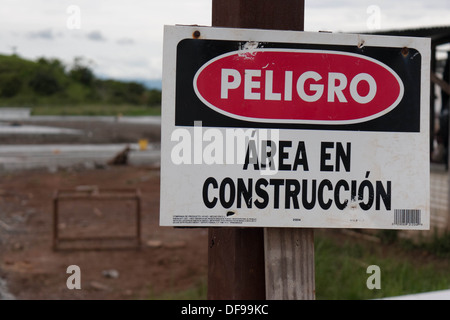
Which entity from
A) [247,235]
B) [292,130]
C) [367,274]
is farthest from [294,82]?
[367,274]

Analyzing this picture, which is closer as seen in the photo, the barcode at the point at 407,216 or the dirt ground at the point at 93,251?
the barcode at the point at 407,216

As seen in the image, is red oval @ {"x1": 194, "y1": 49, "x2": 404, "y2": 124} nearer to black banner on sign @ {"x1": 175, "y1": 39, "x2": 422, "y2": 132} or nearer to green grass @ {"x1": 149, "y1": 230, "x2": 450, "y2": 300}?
black banner on sign @ {"x1": 175, "y1": 39, "x2": 422, "y2": 132}

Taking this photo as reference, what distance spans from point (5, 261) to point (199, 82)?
6.12 m

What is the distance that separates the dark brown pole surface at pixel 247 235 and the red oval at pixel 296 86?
0.13 m

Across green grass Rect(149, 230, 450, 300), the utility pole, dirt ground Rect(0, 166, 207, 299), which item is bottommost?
dirt ground Rect(0, 166, 207, 299)

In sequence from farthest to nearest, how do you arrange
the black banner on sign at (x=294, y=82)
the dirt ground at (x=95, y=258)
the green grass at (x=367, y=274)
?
the dirt ground at (x=95, y=258) → the green grass at (x=367, y=274) → the black banner on sign at (x=294, y=82)

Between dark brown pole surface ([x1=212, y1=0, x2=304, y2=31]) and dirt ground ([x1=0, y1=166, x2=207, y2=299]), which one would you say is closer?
dark brown pole surface ([x1=212, y1=0, x2=304, y2=31])

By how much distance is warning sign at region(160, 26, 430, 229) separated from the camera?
1490 millimetres

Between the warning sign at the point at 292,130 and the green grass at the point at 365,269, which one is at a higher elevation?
the warning sign at the point at 292,130

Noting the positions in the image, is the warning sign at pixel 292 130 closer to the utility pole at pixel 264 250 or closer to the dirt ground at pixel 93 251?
the utility pole at pixel 264 250

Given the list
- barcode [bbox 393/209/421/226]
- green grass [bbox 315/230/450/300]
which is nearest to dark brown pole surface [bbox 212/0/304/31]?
barcode [bbox 393/209/421/226]

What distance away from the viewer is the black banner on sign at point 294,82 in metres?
1.49

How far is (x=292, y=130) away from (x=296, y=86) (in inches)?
4.3

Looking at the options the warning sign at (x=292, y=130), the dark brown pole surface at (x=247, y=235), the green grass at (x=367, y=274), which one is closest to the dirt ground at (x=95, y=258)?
the green grass at (x=367, y=274)
